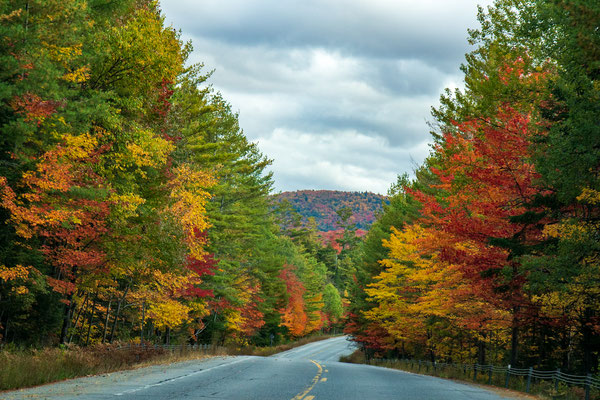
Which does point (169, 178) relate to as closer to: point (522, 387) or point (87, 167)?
point (87, 167)

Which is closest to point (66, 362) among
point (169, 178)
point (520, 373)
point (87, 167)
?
point (87, 167)

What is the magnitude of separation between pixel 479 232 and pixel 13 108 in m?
16.1

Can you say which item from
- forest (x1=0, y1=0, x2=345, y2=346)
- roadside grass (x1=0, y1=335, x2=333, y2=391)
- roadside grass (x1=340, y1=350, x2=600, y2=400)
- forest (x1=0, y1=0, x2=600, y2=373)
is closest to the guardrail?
roadside grass (x1=340, y1=350, x2=600, y2=400)

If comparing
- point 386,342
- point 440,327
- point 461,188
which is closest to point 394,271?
point 440,327

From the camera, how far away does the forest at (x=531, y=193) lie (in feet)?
40.9

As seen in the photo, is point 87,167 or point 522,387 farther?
point 522,387

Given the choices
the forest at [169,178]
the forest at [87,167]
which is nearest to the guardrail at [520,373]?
the forest at [169,178]

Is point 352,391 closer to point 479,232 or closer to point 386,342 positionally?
point 479,232

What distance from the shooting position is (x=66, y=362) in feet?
50.2

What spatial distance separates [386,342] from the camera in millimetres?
45938

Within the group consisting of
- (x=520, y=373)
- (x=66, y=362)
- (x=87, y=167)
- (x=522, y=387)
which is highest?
(x=87, y=167)

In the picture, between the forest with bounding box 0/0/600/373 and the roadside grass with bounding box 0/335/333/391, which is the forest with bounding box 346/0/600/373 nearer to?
the forest with bounding box 0/0/600/373

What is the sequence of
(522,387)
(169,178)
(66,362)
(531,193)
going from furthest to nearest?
(169,178) < (522,387) < (531,193) < (66,362)

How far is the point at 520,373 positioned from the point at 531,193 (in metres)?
6.97
